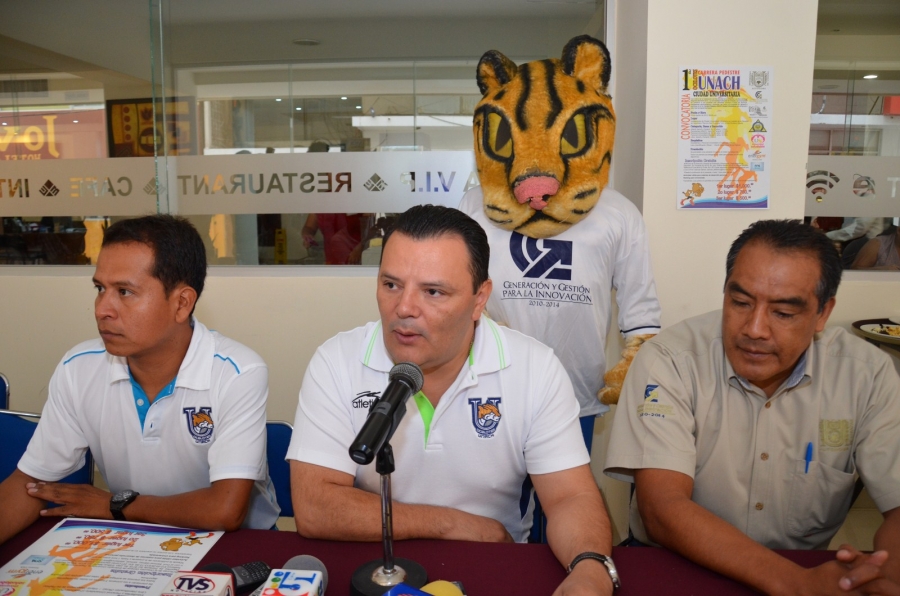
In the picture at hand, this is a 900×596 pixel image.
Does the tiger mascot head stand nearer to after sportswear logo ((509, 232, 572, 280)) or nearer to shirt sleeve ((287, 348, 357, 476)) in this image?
after sportswear logo ((509, 232, 572, 280))

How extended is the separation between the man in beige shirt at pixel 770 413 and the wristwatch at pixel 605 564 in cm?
29

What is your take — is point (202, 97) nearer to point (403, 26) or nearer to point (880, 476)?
point (403, 26)

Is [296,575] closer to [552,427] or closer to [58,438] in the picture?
[552,427]

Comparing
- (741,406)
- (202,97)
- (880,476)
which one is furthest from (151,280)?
(202,97)

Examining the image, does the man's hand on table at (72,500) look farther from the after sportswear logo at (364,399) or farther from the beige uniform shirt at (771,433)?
the beige uniform shirt at (771,433)

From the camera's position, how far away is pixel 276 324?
333cm

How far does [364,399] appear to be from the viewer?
5.13 ft

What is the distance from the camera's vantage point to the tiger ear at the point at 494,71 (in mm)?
2346

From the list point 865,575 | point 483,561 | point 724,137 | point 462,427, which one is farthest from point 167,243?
point 724,137

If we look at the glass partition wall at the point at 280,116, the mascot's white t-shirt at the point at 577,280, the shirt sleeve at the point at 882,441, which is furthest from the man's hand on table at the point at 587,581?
the glass partition wall at the point at 280,116

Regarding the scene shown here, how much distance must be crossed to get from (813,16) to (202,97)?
9.02 ft

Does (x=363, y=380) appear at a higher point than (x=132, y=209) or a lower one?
lower

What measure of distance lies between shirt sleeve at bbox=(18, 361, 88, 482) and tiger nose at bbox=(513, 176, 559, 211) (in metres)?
1.39

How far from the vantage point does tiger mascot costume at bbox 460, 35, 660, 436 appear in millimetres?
2201
